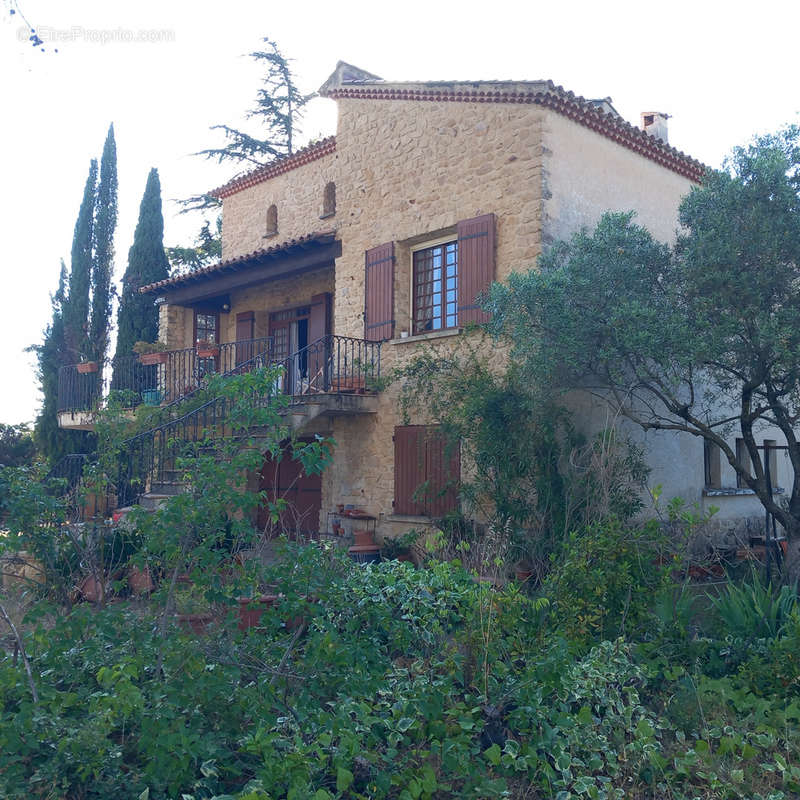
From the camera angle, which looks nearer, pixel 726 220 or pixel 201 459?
pixel 201 459

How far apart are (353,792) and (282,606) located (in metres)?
0.98

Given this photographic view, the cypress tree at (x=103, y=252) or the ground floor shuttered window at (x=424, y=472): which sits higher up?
the cypress tree at (x=103, y=252)

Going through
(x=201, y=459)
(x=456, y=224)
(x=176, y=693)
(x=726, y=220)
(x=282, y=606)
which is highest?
(x=456, y=224)

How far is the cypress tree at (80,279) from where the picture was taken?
60.2 ft

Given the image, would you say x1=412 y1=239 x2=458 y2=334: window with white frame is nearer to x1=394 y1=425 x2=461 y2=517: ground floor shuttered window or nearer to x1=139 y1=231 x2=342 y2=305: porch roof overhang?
x1=394 y1=425 x2=461 y2=517: ground floor shuttered window

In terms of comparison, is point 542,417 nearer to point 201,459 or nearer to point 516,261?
point 516,261

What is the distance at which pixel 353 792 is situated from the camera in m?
3.71

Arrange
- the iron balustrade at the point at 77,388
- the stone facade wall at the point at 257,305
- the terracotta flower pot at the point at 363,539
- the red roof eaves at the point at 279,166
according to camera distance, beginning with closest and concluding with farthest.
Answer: the terracotta flower pot at the point at 363,539 < the red roof eaves at the point at 279,166 < the stone facade wall at the point at 257,305 < the iron balustrade at the point at 77,388

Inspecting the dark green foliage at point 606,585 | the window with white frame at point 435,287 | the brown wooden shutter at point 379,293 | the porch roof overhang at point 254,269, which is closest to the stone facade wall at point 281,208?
the porch roof overhang at point 254,269

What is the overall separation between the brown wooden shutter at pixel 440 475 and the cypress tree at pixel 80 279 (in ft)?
37.0

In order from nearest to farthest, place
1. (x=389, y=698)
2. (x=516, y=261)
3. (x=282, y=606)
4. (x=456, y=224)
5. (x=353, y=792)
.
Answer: (x=353, y=792) < (x=282, y=606) < (x=389, y=698) < (x=516, y=261) < (x=456, y=224)

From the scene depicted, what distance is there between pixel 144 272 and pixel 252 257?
6.23 m

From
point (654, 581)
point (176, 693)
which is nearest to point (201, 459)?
point (176, 693)

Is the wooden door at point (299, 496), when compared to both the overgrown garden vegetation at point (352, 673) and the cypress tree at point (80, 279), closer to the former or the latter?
the overgrown garden vegetation at point (352, 673)
